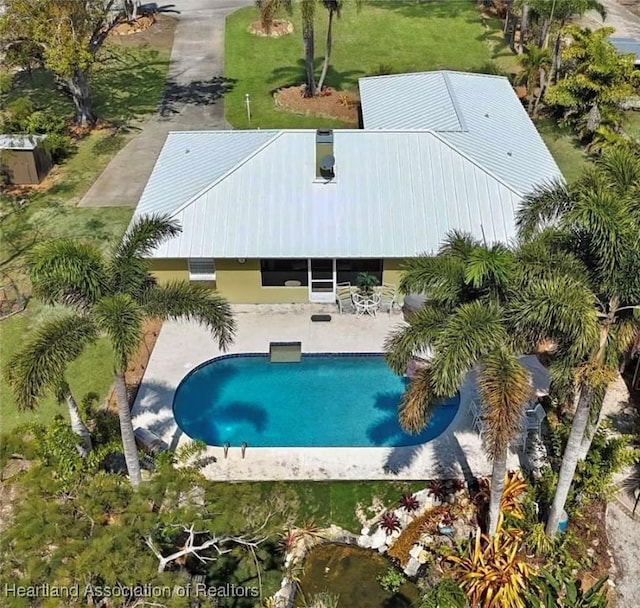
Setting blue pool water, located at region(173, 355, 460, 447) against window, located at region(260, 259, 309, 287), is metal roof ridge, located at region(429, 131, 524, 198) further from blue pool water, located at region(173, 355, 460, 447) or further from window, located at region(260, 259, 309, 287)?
blue pool water, located at region(173, 355, 460, 447)

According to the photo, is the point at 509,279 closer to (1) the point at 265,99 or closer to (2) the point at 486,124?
(2) the point at 486,124

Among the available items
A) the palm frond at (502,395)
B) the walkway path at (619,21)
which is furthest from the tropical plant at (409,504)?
the walkway path at (619,21)

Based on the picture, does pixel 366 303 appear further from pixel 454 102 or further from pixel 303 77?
pixel 303 77

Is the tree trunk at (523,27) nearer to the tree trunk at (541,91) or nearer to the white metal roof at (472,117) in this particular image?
the tree trunk at (541,91)

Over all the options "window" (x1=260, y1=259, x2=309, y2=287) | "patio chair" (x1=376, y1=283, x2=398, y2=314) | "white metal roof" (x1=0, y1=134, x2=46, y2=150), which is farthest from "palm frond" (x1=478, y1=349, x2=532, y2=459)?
"white metal roof" (x1=0, y1=134, x2=46, y2=150)

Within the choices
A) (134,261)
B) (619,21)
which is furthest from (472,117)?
(619,21)

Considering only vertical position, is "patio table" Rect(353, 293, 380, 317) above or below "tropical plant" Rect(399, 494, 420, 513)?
above

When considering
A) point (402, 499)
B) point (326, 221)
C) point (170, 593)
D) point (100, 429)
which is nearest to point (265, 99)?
point (326, 221)
